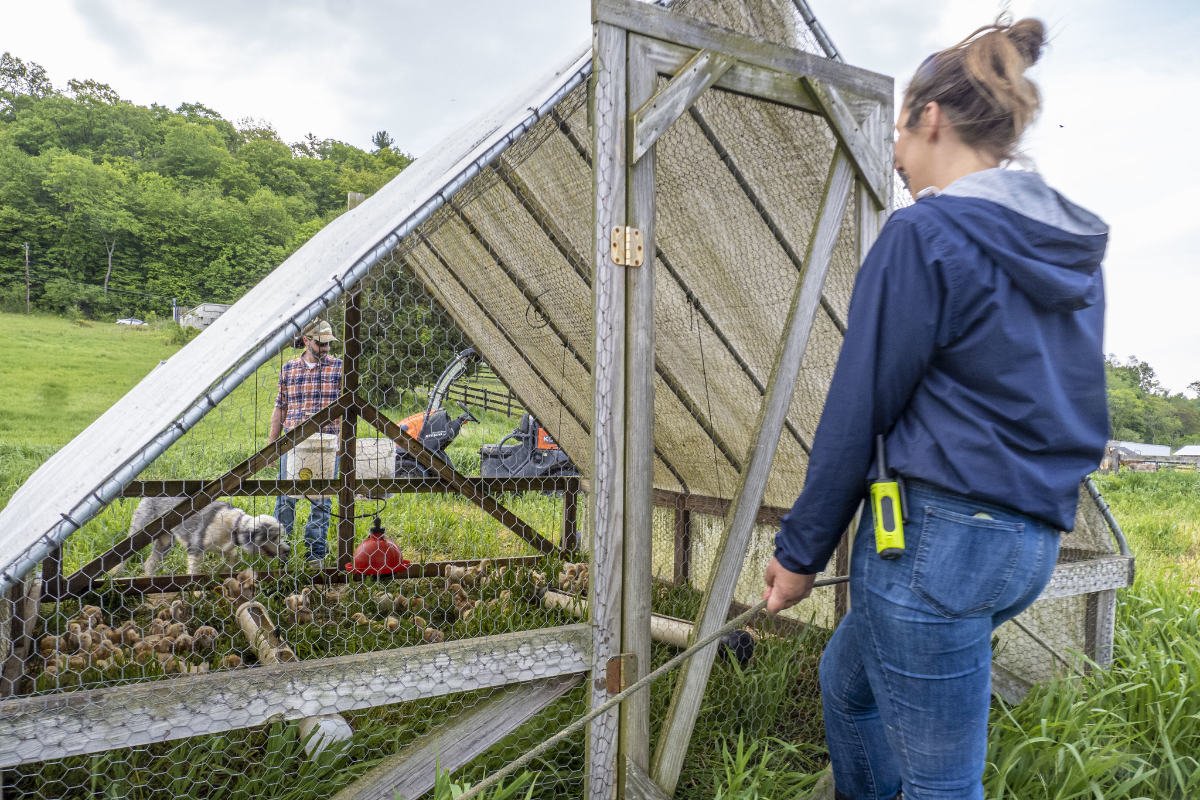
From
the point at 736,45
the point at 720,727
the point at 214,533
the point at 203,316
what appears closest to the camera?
the point at 736,45

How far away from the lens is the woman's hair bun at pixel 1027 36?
1213 mm

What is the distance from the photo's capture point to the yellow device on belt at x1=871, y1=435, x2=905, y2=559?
112cm

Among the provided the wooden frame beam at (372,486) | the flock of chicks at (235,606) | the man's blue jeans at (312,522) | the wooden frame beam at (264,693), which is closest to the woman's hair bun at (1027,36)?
the wooden frame beam at (264,693)

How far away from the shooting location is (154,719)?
1.43 metres

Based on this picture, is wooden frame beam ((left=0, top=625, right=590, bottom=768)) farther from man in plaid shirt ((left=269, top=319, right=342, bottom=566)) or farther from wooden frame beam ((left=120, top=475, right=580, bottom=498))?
man in plaid shirt ((left=269, top=319, right=342, bottom=566))

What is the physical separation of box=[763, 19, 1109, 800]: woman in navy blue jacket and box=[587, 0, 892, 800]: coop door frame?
2.17 feet

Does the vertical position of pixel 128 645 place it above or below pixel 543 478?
below

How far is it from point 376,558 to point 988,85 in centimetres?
316

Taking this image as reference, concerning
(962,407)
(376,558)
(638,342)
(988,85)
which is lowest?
(376,558)

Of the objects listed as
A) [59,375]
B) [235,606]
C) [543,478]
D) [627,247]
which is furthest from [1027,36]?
[59,375]

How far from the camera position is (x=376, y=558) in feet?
11.8

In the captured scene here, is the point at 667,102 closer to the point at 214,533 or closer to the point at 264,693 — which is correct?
the point at 264,693

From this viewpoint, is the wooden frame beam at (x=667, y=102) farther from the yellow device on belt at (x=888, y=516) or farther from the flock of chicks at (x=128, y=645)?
the flock of chicks at (x=128, y=645)

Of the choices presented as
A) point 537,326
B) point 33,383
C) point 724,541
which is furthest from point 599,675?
point 33,383
